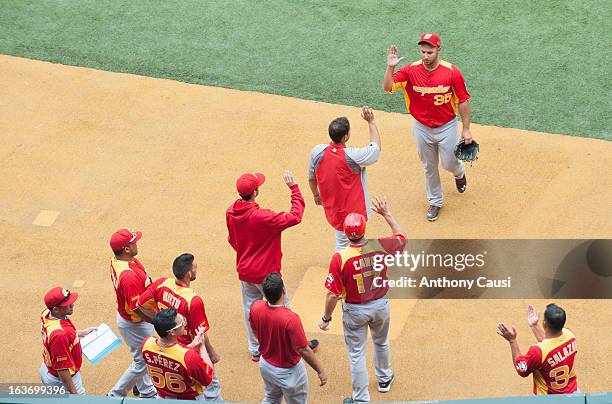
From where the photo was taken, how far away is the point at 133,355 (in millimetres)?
7523

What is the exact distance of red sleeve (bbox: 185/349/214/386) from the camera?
6.43 m

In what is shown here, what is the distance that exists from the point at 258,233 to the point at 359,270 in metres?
0.91

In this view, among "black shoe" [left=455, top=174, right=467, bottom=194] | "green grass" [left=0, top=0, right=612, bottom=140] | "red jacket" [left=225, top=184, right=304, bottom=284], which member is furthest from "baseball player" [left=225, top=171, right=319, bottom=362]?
"green grass" [left=0, top=0, right=612, bottom=140]

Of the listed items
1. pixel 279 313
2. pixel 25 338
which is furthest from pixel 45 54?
pixel 279 313

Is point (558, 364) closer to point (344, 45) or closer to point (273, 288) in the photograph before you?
point (273, 288)

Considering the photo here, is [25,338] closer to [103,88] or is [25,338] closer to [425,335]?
[425,335]

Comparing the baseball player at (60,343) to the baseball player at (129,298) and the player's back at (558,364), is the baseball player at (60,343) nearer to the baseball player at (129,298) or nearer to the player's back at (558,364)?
the baseball player at (129,298)

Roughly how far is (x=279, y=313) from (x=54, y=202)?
4168 mm

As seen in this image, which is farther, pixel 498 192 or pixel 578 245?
pixel 498 192

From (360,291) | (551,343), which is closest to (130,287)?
(360,291)

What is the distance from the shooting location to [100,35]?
12.6 metres

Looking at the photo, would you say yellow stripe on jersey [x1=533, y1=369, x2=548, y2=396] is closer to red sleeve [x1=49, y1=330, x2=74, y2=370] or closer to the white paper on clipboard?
red sleeve [x1=49, y1=330, x2=74, y2=370]

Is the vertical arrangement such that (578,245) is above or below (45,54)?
below

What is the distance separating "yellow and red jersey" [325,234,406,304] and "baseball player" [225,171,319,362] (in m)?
0.59
